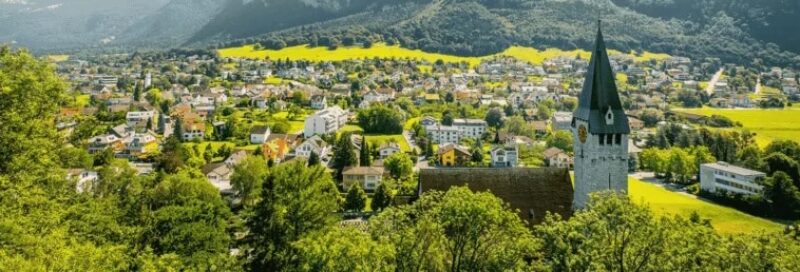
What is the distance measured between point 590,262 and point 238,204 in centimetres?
4605

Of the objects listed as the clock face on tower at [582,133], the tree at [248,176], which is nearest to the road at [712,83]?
the tree at [248,176]

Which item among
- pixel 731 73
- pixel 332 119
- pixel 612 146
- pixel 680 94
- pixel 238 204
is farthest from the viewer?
pixel 731 73

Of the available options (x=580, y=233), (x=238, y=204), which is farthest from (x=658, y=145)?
(x=580, y=233)

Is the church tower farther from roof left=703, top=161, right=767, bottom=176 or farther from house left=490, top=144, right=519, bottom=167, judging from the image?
house left=490, top=144, right=519, bottom=167

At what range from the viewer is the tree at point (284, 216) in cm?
3147

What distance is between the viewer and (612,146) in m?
29.6

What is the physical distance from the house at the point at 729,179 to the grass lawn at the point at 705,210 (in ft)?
10.8

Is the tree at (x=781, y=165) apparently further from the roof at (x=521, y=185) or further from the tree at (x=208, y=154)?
the tree at (x=208, y=154)

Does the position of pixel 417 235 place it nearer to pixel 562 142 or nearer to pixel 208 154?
pixel 208 154

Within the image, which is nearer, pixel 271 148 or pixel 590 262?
pixel 590 262

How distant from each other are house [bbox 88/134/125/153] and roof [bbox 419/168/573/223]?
65158mm

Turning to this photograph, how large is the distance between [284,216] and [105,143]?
65178mm

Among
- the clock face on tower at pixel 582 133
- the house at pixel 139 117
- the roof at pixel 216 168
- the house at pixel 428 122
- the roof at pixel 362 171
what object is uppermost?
Answer: the clock face on tower at pixel 582 133

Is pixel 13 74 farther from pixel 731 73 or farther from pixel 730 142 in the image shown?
pixel 731 73
